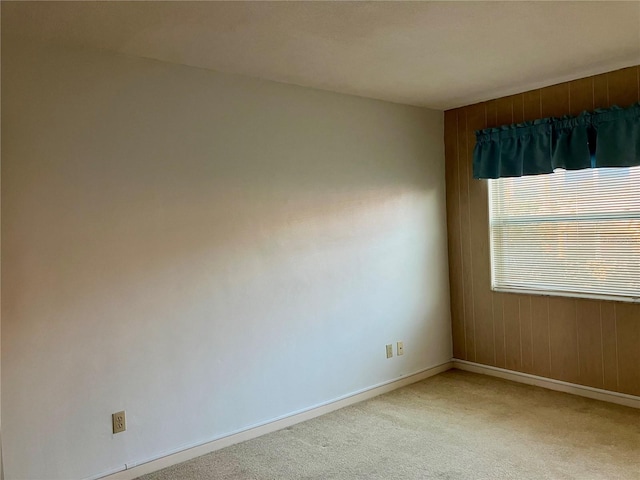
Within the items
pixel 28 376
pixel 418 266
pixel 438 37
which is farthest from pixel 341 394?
pixel 438 37

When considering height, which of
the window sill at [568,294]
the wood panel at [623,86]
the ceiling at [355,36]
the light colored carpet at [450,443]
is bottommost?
the light colored carpet at [450,443]

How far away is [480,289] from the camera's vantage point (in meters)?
4.38

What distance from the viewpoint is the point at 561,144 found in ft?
12.1

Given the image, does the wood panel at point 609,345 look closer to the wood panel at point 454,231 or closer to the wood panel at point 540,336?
the wood panel at point 540,336

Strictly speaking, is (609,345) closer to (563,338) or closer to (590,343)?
(590,343)

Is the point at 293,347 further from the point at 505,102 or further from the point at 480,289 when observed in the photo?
Result: the point at 505,102

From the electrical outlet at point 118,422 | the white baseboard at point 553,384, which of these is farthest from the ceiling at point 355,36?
the white baseboard at point 553,384

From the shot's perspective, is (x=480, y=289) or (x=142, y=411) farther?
(x=480, y=289)

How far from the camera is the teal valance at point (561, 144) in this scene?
11.1ft

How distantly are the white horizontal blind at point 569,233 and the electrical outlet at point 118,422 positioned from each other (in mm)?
2987

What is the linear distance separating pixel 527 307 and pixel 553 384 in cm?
60

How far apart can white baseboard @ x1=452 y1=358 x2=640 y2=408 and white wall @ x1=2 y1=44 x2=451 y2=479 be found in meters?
0.72

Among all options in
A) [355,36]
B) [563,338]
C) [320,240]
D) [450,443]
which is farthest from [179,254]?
[563,338]

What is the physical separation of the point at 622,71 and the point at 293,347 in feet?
9.37
